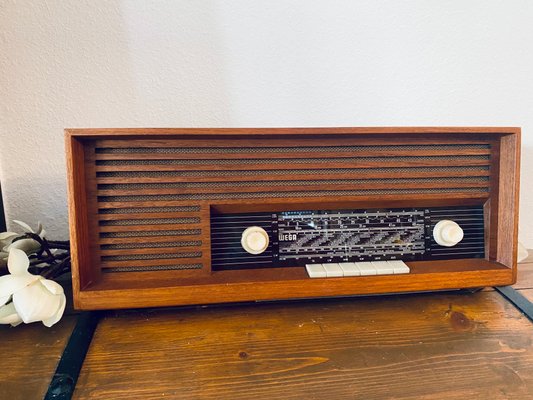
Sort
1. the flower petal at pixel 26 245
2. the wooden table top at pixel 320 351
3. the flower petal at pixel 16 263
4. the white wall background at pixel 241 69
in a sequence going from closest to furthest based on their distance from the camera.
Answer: the wooden table top at pixel 320 351
the flower petal at pixel 16 263
the flower petal at pixel 26 245
the white wall background at pixel 241 69

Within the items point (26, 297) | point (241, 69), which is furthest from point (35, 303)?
point (241, 69)

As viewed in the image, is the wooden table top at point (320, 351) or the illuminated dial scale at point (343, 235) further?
the illuminated dial scale at point (343, 235)

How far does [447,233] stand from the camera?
64 cm

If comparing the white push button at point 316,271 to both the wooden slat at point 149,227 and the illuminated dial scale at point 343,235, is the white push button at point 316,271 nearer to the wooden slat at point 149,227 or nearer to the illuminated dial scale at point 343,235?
the illuminated dial scale at point 343,235

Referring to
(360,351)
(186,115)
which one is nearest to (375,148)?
(360,351)

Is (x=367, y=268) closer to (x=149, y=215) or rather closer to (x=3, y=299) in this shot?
(x=149, y=215)

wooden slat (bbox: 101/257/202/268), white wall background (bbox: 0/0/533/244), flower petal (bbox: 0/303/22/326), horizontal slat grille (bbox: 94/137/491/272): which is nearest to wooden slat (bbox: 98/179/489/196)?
horizontal slat grille (bbox: 94/137/491/272)

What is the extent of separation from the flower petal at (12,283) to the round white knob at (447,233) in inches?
27.0

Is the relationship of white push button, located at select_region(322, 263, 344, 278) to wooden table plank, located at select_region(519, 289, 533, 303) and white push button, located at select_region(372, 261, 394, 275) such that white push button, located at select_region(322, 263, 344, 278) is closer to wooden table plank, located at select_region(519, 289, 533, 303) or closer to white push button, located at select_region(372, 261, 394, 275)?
white push button, located at select_region(372, 261, 394, 275)

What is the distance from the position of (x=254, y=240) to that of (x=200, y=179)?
0.14m

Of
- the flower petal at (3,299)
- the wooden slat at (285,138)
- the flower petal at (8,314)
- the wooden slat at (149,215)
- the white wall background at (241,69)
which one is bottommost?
the flower petal at (8,314)

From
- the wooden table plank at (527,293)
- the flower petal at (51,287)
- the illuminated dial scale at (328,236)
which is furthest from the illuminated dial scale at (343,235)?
the flower petal at (51,287)

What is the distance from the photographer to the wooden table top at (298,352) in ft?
1.50

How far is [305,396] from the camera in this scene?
45 cm
